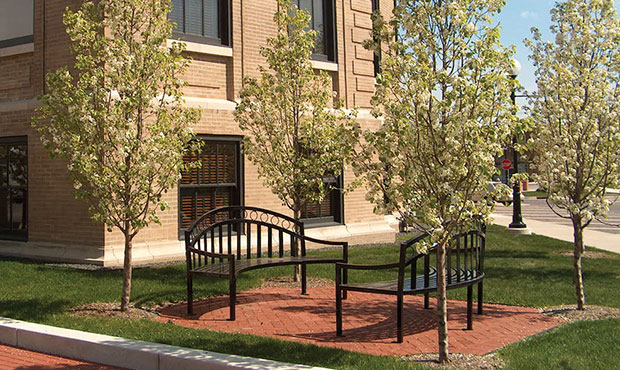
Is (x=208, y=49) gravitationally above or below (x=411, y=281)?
above

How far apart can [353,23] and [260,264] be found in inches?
363

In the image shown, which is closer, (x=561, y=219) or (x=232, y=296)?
(x=232, y=296)

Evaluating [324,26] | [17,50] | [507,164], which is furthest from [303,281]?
[507,164]

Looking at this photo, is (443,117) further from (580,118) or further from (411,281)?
(580,118)

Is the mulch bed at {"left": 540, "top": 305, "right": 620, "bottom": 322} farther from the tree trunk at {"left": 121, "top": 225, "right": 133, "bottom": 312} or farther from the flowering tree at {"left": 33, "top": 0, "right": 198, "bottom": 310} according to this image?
the tree trunk at {"left": 121, "top": 225, "right": 133, "bottom": 312}

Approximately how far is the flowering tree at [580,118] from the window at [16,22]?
9.80 meters

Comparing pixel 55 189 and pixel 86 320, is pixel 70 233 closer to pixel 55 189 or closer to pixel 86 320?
pixel 55 189

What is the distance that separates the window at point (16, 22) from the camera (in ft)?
39.8

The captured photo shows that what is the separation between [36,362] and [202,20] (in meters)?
8.43

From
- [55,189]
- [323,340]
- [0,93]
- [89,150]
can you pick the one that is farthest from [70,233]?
[323,340]

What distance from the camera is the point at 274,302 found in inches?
315

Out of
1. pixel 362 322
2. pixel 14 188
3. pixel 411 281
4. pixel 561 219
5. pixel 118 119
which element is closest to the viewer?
pixel 411 281

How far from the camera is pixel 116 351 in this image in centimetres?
534

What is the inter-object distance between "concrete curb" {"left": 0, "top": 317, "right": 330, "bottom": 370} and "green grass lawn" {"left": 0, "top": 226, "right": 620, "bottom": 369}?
1.12 feet
